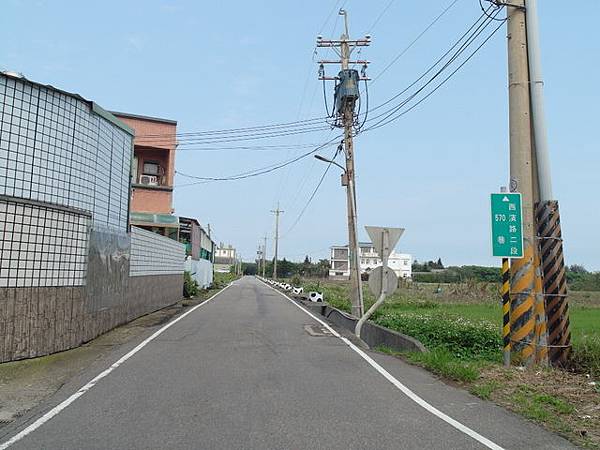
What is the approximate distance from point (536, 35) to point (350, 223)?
11503mm

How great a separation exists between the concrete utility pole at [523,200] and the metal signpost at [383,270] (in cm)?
424

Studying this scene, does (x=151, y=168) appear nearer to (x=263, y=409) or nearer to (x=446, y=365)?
(x=446, y=365)

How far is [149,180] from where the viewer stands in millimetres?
31953

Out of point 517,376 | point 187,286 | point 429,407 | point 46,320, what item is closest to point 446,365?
point 517,376

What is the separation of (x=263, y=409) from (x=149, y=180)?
2710cm

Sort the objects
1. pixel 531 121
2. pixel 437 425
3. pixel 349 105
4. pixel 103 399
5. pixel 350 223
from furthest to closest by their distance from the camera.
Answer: pixel 349 105
pixel 350 223
pixel 531 121
pixel 103 399
pixel 437 425

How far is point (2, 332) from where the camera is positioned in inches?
354

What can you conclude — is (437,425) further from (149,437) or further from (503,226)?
(503,226)

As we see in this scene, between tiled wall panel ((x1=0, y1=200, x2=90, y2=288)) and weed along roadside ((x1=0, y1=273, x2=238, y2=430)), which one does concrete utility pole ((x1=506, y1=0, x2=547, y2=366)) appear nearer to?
weed along roadside ((x1=0, y1=273, x2=238, y2=430))

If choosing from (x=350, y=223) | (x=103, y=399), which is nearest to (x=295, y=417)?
(x=103, y=399)

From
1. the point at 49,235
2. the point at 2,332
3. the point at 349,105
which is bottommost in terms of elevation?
the point at 2,332

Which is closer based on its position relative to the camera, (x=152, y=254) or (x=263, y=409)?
(x=263, y=409)

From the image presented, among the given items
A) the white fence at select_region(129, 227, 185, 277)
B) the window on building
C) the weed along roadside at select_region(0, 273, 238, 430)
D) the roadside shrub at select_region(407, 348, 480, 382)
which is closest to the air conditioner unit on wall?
the window on building

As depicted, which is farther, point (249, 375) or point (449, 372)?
point (449, 372)
